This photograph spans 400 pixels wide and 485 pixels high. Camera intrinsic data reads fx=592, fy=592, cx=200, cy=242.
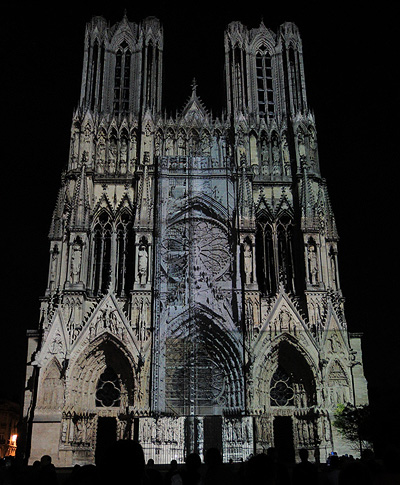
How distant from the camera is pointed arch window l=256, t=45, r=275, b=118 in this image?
2898cm

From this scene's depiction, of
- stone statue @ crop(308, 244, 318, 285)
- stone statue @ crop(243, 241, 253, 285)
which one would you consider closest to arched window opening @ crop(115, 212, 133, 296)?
stone statue @ crop(243, 241, 253, 285)

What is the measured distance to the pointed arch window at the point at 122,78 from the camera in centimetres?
2911

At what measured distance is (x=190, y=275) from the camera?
82.6 feet

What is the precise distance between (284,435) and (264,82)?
16.8 metres

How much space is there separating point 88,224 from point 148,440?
370 inches

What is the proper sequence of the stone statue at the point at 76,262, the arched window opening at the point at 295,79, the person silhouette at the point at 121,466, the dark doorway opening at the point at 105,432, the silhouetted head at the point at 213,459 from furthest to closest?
the arched window opening at the point at 295,79 < the stone statue at the point at 76,262 < the dark doorway opening at the point at 105,432 < the silhouetted head at the point at 213,459 < the person silhouette at the point at 121,466

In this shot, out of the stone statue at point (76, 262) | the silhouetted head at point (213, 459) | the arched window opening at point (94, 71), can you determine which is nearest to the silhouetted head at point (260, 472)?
A: the silhouetted head at point (213, 459)

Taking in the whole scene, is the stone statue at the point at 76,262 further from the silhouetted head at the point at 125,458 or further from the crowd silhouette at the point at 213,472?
the silhouetted head at the point at 125,458

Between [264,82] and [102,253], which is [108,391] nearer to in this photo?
[102,253]

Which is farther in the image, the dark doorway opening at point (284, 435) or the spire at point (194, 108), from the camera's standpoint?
the spire at point (194, 108)

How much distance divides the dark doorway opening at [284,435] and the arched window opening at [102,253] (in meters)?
9.45

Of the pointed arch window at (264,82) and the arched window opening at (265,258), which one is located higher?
the pointed arch window at (264,82)

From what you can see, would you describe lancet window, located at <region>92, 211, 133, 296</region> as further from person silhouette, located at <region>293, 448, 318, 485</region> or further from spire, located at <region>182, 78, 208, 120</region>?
person silhouette, located at <region>293, 448, 318, 485</region>

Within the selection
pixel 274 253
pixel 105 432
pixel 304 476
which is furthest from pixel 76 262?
pixel 304 476
